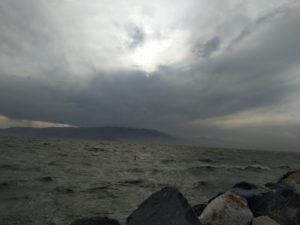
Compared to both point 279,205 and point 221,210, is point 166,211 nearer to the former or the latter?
point 221,210

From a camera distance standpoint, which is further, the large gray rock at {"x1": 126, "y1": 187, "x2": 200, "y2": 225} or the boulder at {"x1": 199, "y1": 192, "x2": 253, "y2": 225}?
the boulder at {"x1": 199, "y1": 192, "x2": 253, "y2": 225}

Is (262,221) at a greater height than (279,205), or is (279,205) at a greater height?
(279,205)

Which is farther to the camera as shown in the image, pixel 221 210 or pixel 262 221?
pixel 221 210

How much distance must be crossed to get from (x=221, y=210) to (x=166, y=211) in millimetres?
1813

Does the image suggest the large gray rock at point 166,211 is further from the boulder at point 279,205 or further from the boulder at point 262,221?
the boulder at point 279,205

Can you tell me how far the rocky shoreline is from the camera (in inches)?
274

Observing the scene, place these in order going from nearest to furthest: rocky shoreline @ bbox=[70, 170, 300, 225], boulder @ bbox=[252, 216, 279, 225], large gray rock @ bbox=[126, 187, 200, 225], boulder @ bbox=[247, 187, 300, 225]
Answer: large gray rock @ bbox=[126, 187, 200, 225], rocky shoreline @ bbox=[70, 170, 300, 225], boulder @ bbox=[252, 216, 279, 225], boulder @ bbox=[247, 187, 300, 225]

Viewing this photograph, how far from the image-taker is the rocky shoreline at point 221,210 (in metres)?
6.96

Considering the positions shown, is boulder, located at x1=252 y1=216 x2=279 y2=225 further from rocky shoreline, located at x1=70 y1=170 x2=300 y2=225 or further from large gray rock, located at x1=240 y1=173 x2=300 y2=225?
large gray rock, located at x1=240 y1=173 x2=300 y2=225

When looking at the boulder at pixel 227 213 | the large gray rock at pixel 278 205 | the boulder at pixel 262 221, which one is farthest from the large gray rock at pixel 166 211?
the large gray rock at pixel 278 205

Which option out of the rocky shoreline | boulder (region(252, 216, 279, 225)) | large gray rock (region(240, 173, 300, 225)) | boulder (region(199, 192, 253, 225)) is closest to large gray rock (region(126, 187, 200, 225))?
the rocky shoreline

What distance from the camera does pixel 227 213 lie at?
25.6 ft

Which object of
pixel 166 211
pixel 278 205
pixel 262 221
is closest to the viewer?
pixel 166 211

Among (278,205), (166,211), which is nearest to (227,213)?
(166,211)
